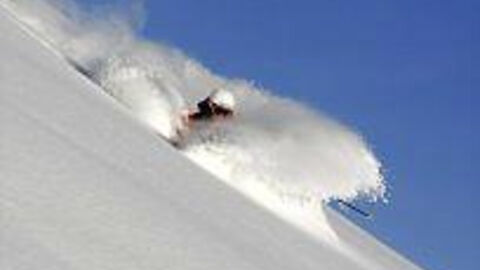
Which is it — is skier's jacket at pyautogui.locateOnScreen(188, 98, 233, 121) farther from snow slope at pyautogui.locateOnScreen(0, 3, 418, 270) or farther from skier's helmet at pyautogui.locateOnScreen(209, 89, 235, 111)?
snow slope at pyautogui.locateOnScreen(0, 3, 418, 270)

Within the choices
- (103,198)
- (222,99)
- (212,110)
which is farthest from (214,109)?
(103,198)

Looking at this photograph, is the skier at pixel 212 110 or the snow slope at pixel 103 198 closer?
the snow slope at pixel 103 198

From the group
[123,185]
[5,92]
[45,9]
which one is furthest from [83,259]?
[45,9]

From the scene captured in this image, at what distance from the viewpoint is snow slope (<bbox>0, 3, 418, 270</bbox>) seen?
21.4 ft

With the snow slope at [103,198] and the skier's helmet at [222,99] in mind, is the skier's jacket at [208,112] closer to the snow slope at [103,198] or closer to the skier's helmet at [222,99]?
the skier's helmet at [222,99]

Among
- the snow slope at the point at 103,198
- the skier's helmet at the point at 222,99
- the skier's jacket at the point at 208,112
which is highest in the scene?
the skier's helmet at the point at 222,99

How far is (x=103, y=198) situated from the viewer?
789 cm

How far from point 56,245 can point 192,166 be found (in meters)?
6.80

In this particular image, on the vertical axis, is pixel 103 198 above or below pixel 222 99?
below

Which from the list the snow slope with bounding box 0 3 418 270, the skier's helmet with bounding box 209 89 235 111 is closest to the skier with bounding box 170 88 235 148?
the skier's helmet with bounding box 209 89 235 111

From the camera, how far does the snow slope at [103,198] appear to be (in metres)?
Result: 6.53

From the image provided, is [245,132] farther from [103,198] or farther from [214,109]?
[103,198]

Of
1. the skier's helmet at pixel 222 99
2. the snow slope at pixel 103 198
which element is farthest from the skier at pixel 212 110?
the snow slope at pixel 103 198

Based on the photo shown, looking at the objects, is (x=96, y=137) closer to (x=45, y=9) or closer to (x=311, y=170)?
(x=311, y=170)
